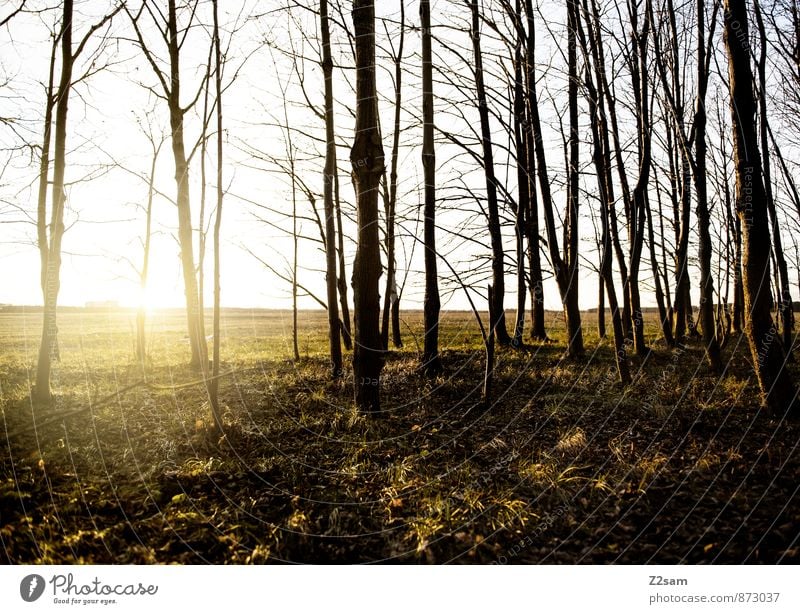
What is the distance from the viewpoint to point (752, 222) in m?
5.96

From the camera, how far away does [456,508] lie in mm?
4289

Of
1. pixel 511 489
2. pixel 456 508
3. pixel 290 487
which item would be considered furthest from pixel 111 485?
pixel 511 489

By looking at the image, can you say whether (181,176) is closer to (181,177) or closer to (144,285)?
(181,177)

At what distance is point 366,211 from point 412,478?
389cm

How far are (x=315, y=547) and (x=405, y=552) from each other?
2.50ft

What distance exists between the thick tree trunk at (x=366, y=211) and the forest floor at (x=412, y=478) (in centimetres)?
72

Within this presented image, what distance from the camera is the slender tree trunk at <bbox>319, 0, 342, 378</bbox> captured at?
382 inches

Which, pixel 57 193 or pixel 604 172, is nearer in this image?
pixel 57 193

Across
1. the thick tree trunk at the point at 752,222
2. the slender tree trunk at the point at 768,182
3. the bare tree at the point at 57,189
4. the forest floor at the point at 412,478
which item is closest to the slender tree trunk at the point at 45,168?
the bare tree at the point at 57,189

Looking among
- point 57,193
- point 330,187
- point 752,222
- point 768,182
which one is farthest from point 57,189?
point 768,182

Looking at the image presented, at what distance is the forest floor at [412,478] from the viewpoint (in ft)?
12.2

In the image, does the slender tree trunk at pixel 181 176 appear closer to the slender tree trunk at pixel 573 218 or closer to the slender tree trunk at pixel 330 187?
the slender tree trunk at pixel 330 187

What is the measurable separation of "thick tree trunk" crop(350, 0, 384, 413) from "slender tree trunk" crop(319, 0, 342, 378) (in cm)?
283

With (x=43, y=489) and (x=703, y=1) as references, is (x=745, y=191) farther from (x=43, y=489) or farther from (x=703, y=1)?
(x=43, y=489)
